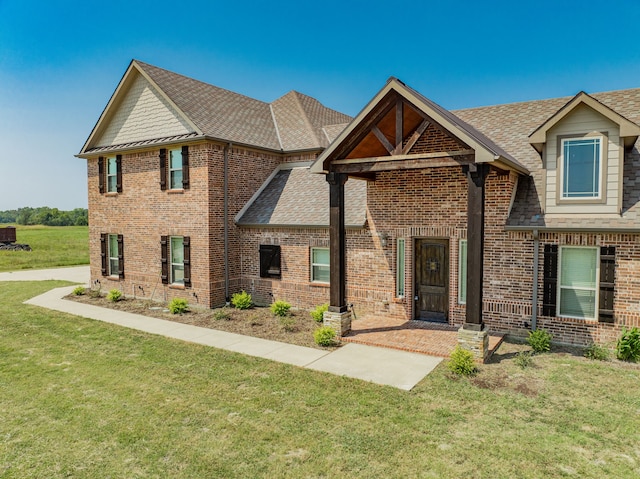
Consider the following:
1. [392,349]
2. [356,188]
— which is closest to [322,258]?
[356,188]

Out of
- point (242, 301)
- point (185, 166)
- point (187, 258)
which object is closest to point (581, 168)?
point (242, 301)

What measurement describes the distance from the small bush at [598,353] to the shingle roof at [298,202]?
6.62m

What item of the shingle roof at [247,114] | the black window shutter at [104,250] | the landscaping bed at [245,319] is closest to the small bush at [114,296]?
the landscaping bed at [245,319]

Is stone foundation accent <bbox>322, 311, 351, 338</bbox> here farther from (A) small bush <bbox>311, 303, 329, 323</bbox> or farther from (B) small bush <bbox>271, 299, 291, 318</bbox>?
(B) small bush <bbox>271, 299, 291, 318</bbox>

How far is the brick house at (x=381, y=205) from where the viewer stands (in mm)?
10000

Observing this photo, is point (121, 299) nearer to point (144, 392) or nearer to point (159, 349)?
point (159, 349)

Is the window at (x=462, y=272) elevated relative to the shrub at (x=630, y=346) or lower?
elevated

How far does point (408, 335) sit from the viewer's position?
36.9ft

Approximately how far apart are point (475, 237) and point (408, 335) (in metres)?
3.37

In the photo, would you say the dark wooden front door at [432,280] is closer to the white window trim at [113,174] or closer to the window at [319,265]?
the window at [319,265]

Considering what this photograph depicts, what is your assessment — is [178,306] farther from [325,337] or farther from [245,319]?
[325,337]

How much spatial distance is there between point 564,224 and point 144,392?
9.99 meters

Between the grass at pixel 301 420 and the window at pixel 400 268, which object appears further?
the window at pixel 400 268

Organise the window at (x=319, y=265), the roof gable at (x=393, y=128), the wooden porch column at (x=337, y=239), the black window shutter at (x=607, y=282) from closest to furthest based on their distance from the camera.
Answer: the roof gable at (x=393, y=128) < the black window shutter at (x=607, y=282) < the wooden porch column at (x=337, y=239) < the window at (x=319, y=265)
